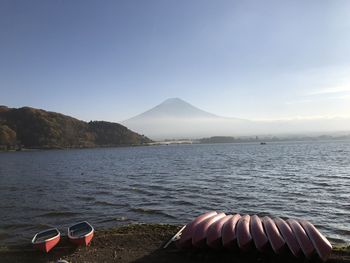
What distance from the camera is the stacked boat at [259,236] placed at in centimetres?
1095

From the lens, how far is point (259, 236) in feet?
37.6

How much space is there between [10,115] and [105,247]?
19347 cm

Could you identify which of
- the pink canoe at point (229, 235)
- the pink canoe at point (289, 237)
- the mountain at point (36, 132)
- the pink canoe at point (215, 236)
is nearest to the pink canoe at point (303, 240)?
the pink canoe at point (289, 237)

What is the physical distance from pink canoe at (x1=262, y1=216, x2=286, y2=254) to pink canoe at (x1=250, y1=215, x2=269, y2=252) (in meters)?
0.16

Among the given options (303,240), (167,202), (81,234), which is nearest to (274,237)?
(303,240)

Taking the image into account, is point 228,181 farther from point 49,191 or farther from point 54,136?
A: point 54,136

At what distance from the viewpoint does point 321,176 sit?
39344 millimetres

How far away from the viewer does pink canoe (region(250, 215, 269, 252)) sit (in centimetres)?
1128

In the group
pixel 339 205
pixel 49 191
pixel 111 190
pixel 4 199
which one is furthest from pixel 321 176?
pixel 4 199

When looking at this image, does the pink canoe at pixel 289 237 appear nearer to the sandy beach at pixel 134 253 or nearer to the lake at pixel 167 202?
the sandy beach at pixel 134 253

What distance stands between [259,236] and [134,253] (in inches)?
189

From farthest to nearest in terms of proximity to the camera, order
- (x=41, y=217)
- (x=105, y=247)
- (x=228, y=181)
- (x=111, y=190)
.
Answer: (x=228, y=181), (x=111, y=190), (x=41, y=217), (x=105, y=247)

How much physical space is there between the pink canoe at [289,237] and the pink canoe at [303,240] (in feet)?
0.40

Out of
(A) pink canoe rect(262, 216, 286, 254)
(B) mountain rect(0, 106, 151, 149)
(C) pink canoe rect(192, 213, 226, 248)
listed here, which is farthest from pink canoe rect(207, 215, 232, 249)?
(B) mountain rect(0, 106, 151, 149)
